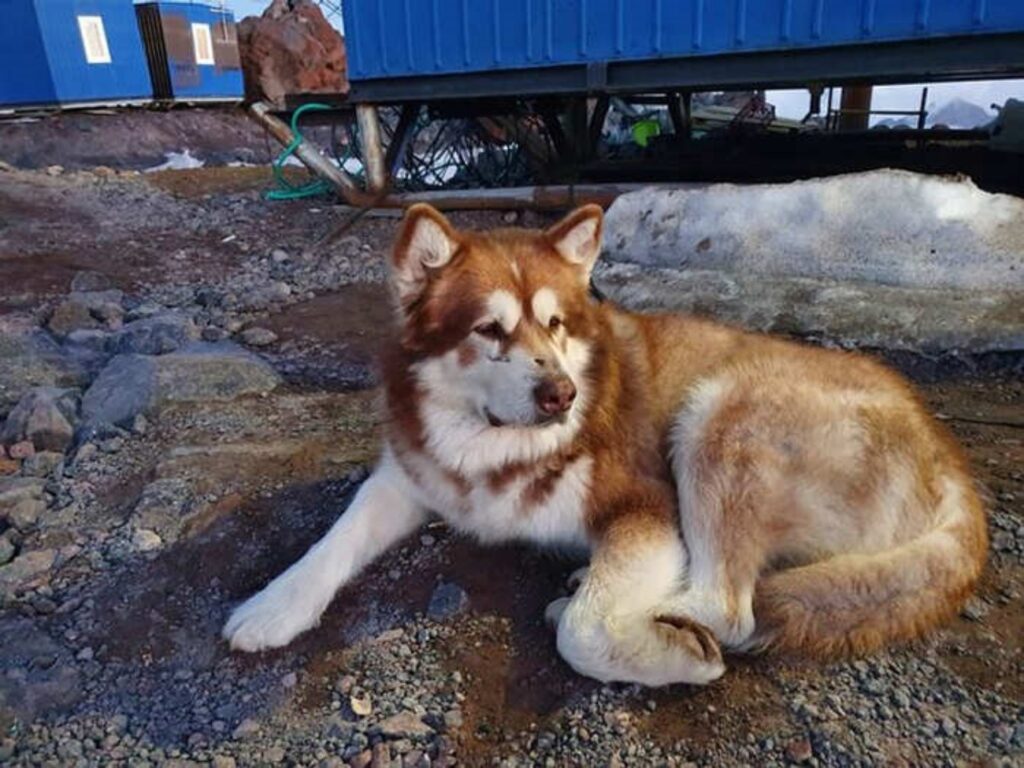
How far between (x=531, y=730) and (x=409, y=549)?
1.04 metres

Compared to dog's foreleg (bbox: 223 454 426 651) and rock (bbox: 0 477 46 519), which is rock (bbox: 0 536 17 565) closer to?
rock (bbox: 0 477 46 519)

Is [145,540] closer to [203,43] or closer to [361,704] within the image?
[361,704]

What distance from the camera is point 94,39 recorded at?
21094 millimetres

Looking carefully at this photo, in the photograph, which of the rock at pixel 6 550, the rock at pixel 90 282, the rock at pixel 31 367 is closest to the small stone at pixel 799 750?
the rock at pixel 6 550

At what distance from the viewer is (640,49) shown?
7270 mm

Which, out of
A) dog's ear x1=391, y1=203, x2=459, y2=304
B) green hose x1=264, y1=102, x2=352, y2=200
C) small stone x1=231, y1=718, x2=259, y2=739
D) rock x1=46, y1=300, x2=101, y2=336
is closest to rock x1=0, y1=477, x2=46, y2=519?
small stone x1=231, y1=718, x2=259, y2=739

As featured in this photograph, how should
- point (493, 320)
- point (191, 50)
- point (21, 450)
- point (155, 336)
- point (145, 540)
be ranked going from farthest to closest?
point (191, 50) → point (155, 336) → point (21, 450) → point (145, 540) → point (493, 320)

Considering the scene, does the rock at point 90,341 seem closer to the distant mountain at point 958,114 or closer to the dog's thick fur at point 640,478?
the dog's thick fur at point 640,478

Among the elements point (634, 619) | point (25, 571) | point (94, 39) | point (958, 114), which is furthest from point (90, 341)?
point (94, 39)

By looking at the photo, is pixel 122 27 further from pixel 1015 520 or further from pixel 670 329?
pixel 1015 520

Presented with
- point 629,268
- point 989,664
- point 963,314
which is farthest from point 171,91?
point 989,664

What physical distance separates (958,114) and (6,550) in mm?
19920

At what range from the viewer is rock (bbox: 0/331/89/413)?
499 cm

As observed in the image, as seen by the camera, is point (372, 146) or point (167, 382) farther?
point (372, 146)
